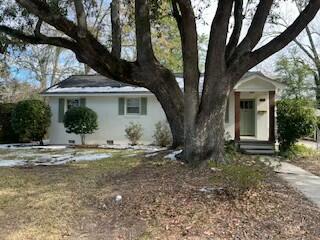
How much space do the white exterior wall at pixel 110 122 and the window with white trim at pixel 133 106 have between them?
0.25m

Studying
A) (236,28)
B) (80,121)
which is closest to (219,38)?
(236,28)

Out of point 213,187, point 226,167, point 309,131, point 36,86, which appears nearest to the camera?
point 213,187

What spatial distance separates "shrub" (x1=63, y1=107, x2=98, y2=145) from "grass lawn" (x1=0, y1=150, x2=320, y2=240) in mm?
11872

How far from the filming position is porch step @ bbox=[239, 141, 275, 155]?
63.7 ft

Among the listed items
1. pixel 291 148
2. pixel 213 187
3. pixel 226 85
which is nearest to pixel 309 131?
pixel 291 148

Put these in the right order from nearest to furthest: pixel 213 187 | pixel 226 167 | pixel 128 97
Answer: pixel 213 187
pixel 226 167
pixel 128 97

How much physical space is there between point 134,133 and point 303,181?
481 inches

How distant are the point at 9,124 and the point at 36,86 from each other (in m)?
21.7

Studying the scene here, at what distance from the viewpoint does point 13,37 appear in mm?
13297

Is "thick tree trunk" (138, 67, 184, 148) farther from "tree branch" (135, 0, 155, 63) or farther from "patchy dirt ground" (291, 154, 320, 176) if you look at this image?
"patchy dirt ground" (291, 154, 320, 176)

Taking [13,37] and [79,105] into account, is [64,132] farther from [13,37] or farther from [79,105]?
[13,37]

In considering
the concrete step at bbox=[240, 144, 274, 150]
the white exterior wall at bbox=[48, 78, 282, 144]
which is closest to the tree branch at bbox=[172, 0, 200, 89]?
the concrete step at bbox=[240, 144, 274, 150]

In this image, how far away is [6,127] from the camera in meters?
24.4

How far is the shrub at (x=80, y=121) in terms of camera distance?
865 inches
